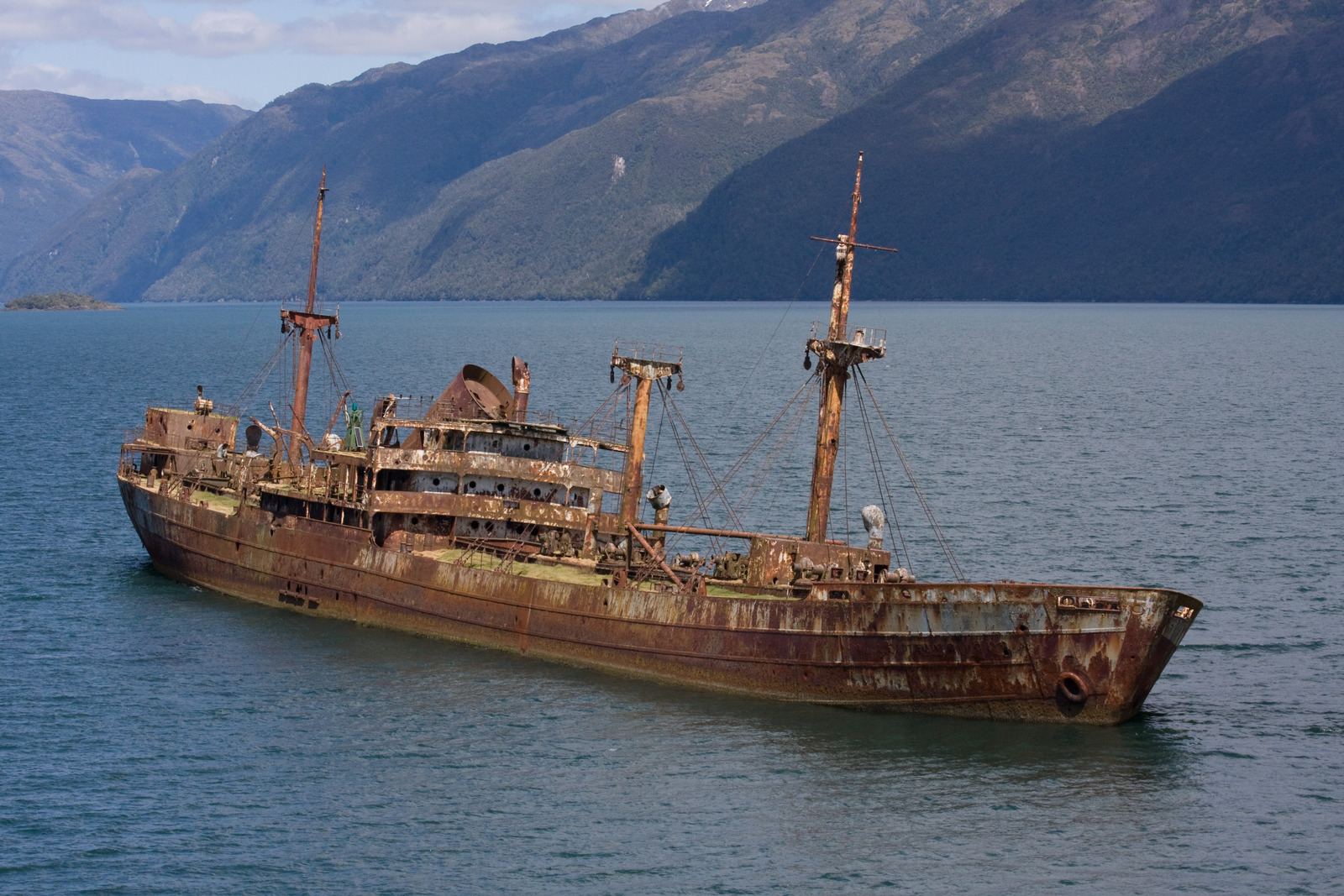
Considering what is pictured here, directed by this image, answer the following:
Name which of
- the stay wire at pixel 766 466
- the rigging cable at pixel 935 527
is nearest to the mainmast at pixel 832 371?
the rigging cable at pixel 935 527

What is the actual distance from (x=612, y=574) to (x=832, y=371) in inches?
342

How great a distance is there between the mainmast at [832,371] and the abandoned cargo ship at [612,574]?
82mm

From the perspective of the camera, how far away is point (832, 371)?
4350 cm

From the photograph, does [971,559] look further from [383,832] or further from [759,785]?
[383,832]

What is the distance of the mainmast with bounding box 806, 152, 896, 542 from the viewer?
4281cm

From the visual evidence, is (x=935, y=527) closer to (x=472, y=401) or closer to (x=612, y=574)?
(x=612, y=574)

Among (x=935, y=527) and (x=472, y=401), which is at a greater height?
(x=472, y=401)

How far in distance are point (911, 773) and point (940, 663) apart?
12.4 feet

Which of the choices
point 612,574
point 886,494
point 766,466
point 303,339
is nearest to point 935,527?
point 886,494

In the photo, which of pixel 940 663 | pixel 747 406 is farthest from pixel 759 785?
pixel 747 406

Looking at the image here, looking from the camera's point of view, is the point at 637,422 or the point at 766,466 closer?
the point at 637,422

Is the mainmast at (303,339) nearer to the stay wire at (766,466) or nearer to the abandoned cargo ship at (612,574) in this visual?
the abandoned cargo ship at (612,574)

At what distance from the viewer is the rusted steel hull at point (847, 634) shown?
35.3m

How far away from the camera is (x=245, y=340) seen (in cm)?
18962
